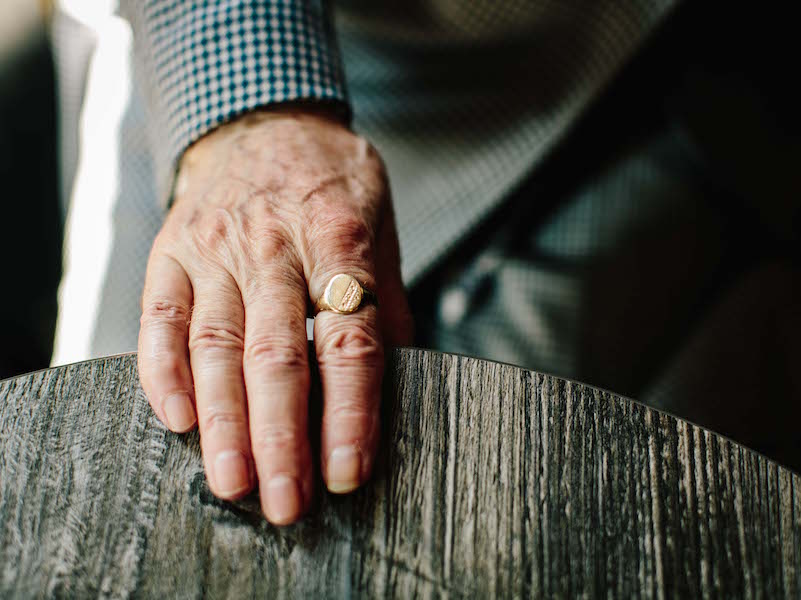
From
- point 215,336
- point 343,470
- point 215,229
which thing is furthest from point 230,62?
point 343,470

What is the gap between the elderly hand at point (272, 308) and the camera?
317 mm

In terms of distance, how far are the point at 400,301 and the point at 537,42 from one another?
0.43 m

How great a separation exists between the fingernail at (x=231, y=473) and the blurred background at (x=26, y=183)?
2.05 feet

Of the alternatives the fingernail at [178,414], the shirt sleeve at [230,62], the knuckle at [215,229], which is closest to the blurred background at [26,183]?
the shirt sleeve at [230,62]

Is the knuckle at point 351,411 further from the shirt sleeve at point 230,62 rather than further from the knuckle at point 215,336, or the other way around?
the shirt sleeve at point 230,62

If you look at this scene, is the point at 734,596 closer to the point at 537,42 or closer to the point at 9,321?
the point at 537,42

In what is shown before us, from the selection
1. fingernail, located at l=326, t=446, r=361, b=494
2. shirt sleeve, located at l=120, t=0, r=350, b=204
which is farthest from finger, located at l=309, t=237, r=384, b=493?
shirt sleeve, located at l=120, t=0, r=350, b=204

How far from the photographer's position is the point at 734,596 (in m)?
0.30

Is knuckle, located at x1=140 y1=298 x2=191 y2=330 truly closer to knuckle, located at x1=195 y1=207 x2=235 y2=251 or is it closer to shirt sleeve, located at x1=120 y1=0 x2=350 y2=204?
knuckle, located at x1=195 y1=207 x2=235 y2=251

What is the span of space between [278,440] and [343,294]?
0.11 metres

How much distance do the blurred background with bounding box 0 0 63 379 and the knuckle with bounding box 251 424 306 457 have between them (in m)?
0.63

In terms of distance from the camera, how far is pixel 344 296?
0.39 meters

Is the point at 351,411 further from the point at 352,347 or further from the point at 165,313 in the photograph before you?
the point at 165,313

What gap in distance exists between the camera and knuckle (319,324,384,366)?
0.35 meters
